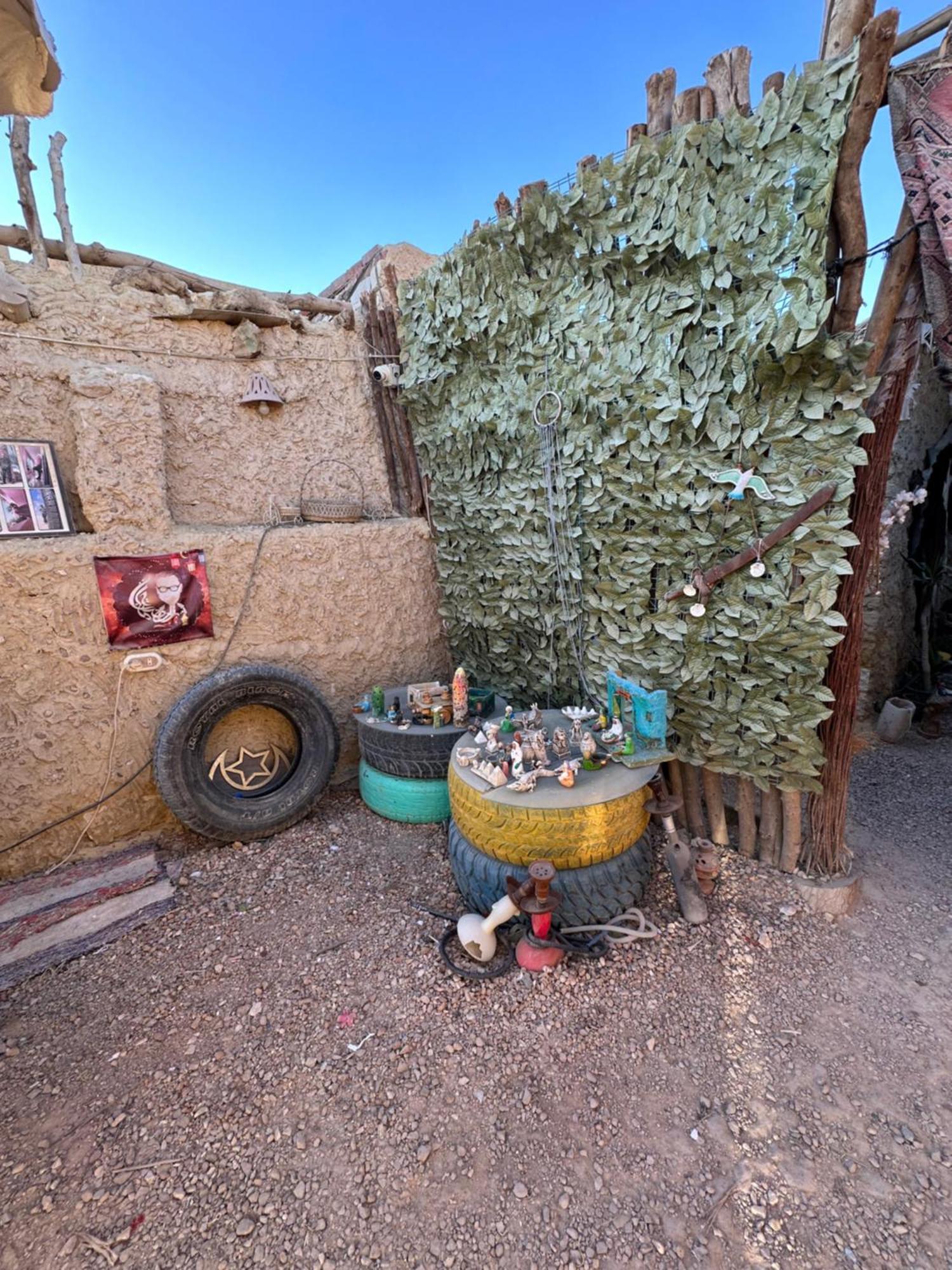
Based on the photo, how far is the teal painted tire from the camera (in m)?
3.69

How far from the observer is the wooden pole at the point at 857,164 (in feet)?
6.48

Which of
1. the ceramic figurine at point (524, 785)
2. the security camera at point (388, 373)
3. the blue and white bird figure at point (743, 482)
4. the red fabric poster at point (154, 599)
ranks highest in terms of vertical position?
the security camera at point (388, 373)

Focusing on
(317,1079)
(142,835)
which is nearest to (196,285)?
(142,835)

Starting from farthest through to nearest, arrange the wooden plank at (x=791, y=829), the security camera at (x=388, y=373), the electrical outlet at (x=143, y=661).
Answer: the security camera at (x=388, y=373), the electrical outlet at (x=143, y=661), the wooden plank at (x=791, y=829)

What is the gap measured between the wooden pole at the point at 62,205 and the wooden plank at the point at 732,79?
163 inches

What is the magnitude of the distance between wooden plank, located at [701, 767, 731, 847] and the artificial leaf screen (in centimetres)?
23

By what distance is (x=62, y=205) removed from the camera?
3.75 metres

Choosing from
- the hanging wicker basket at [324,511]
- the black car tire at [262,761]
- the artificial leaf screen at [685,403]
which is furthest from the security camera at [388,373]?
the black car tire at [262,761]

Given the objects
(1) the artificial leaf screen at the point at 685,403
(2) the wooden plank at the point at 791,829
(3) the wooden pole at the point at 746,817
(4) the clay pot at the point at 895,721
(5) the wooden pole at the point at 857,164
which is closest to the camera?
(5) the wooden pole at the point at 857,164

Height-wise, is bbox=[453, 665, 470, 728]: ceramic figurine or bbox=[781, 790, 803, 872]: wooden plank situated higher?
bbox=[453, 665, 470, 728]: ceramic figurine

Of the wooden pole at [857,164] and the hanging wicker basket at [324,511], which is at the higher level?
the wooden pole at [857,164]

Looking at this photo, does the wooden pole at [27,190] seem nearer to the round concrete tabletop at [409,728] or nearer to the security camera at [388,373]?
the security camera at [388,373]

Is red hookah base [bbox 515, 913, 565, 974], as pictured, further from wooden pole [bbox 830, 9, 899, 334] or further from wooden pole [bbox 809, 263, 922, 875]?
wooden pole [bbox 830, 9, 899, 334]

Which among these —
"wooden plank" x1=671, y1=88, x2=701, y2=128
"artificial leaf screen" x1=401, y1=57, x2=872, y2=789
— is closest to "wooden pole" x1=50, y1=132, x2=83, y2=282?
"artificial leaf screen" x1=401, y1=57, x2=872, y2=789
